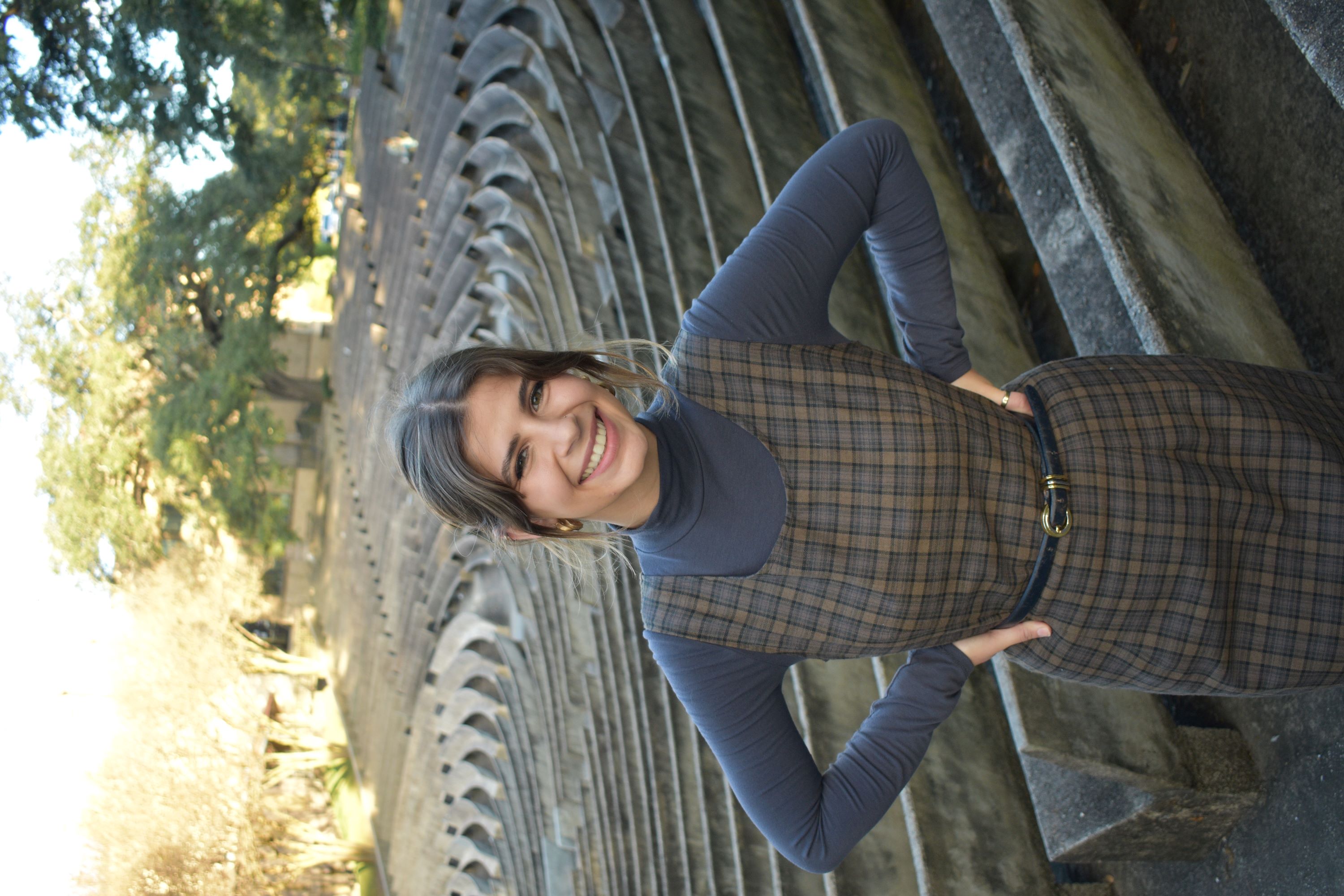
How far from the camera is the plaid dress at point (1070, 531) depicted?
6.07 ft

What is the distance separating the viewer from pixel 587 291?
611 centimetres

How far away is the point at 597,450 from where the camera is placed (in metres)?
1.95

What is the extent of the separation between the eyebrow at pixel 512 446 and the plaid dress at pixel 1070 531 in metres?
0.36

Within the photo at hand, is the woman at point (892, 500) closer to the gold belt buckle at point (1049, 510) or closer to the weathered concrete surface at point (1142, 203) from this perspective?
the gold belt buckle at point (1049, 510)

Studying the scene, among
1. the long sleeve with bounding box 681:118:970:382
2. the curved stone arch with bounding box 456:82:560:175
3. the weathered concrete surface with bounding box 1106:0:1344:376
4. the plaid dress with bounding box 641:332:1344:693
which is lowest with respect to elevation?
the plaid dress with bounding box 641:332:1344:693

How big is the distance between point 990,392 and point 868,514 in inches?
15.1

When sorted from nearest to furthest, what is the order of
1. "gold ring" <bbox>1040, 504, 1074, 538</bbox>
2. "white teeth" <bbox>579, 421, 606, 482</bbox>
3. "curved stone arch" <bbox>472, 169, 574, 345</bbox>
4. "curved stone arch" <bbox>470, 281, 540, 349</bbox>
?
"gold ring" <bbox>1040, 504, 1074, 538</bbox>
"white teeth" <bbox>579, 421, 606, 482</bbox>
"curved stone arch" <bbox>472, 169, 574, 345</bbox>
"curved stone arch" <bbox>470, 281, 540, 349</bbox>

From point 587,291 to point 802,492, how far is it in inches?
173

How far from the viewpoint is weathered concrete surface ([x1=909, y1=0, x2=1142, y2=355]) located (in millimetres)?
2752

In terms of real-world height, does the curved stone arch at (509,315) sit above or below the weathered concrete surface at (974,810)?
above

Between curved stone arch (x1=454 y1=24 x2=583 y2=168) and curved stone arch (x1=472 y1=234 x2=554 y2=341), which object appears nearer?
curved stone arch (x1=454 y1=24 x2=583 y2=168)

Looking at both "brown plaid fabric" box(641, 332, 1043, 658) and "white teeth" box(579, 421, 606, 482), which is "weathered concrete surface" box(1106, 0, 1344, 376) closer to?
"brown plaid fabric" box(641, 332, 1043, 658)

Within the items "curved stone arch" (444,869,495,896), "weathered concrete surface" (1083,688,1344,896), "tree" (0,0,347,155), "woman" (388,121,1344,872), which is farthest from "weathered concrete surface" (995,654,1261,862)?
"tree" (0,0,347,155)

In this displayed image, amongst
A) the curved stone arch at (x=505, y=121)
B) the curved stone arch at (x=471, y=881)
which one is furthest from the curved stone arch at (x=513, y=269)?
the curved stone arch at (x=471, y=881)
